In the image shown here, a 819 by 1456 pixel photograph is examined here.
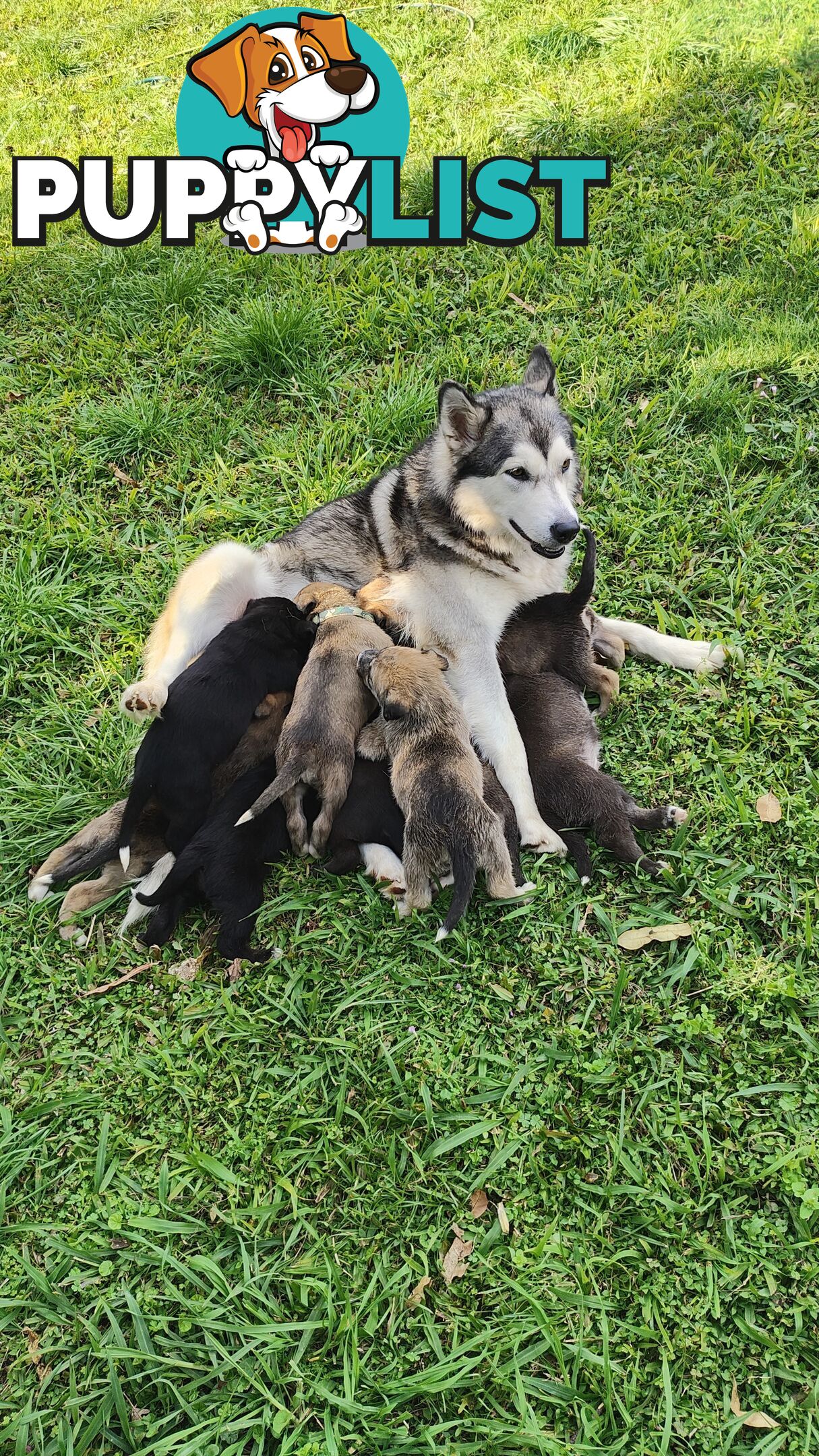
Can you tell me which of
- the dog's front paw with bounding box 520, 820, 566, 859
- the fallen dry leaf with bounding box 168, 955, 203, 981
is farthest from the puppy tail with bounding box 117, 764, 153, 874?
the dog's front paw with bounding box 520, 820, 566, 859

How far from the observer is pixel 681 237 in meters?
5.12

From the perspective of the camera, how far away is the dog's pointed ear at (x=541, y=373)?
374 centimetres

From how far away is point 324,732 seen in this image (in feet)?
10.3

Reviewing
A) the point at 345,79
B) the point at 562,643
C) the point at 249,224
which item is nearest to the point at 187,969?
the point at 562,643

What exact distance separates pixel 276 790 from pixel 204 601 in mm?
1068

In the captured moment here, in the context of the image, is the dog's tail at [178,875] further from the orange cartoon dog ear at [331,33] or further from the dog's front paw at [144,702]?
the orange cartoon dog ear at [331,33]

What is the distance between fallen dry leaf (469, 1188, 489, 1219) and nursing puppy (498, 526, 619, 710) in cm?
177

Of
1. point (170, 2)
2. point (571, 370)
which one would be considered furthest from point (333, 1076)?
point (170, 2)

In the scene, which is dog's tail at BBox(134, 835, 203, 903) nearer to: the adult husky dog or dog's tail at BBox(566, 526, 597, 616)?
the adult husky dog

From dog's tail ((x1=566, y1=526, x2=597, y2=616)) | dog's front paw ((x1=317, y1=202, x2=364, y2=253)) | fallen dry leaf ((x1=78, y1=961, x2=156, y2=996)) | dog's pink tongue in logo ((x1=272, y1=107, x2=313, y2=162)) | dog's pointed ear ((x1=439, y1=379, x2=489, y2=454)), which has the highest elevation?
dog's pink tongue in logo ((x1=272, y1=107, x2=313, y2=162))

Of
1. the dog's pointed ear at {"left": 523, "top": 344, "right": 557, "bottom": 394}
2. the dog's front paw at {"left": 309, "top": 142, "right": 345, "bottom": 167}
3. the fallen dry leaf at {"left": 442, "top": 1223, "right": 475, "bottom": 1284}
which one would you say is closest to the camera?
the fallen dry leaf at {"left": 442, "top": 1223, "right": 475, "bottom": 1284}

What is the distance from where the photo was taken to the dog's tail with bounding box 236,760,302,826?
9.78ft

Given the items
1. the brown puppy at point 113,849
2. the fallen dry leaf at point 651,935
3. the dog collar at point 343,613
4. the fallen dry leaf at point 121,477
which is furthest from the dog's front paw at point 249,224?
the fallen dry leaf at point 651,935

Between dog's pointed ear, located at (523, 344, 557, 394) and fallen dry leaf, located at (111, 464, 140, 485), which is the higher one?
dog's pointed ear, located at (523, 344, 557, 394)
